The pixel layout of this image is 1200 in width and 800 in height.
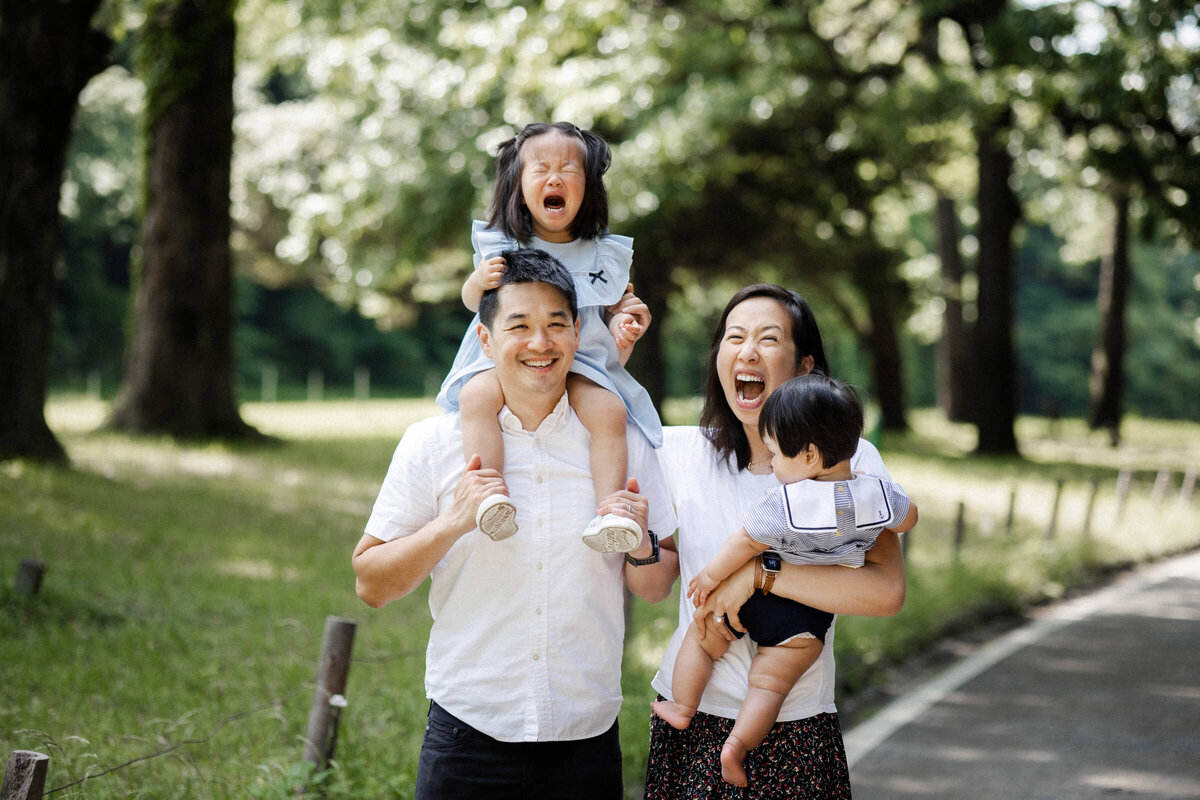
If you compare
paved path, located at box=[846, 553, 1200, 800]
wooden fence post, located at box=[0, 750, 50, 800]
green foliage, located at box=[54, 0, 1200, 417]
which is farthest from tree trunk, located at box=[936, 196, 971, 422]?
wooden fence post, located at box=[0, 750, 50, 800]

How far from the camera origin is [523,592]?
9.29 feet

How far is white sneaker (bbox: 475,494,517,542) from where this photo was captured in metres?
2.58

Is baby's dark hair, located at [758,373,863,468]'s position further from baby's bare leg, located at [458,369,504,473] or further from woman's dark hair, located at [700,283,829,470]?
baby's bare leg, located at [458,369,504,473]

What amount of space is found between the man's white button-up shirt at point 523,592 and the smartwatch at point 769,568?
0.38 meters

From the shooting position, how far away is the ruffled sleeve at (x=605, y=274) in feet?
10.4

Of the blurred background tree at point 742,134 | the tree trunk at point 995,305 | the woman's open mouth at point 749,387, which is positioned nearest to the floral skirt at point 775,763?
the woman's open mouth at point 749,387

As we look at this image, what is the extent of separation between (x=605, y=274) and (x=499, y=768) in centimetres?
136

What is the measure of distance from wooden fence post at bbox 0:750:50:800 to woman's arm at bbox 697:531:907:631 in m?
1.75

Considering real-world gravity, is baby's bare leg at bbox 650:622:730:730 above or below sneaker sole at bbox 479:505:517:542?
below

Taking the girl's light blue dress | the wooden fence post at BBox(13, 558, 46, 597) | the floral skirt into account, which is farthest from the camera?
the wooden fence post at BBox(13, 558, 46, 597)

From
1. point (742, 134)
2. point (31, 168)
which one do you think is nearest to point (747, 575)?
point (31, 168)

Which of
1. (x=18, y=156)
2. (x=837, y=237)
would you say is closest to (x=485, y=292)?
(x=18, y=156)

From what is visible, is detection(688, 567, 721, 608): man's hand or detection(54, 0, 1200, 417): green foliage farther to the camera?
detection(54, 0, 1200, 417): green foliage

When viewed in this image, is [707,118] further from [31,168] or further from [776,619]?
[776,619]
